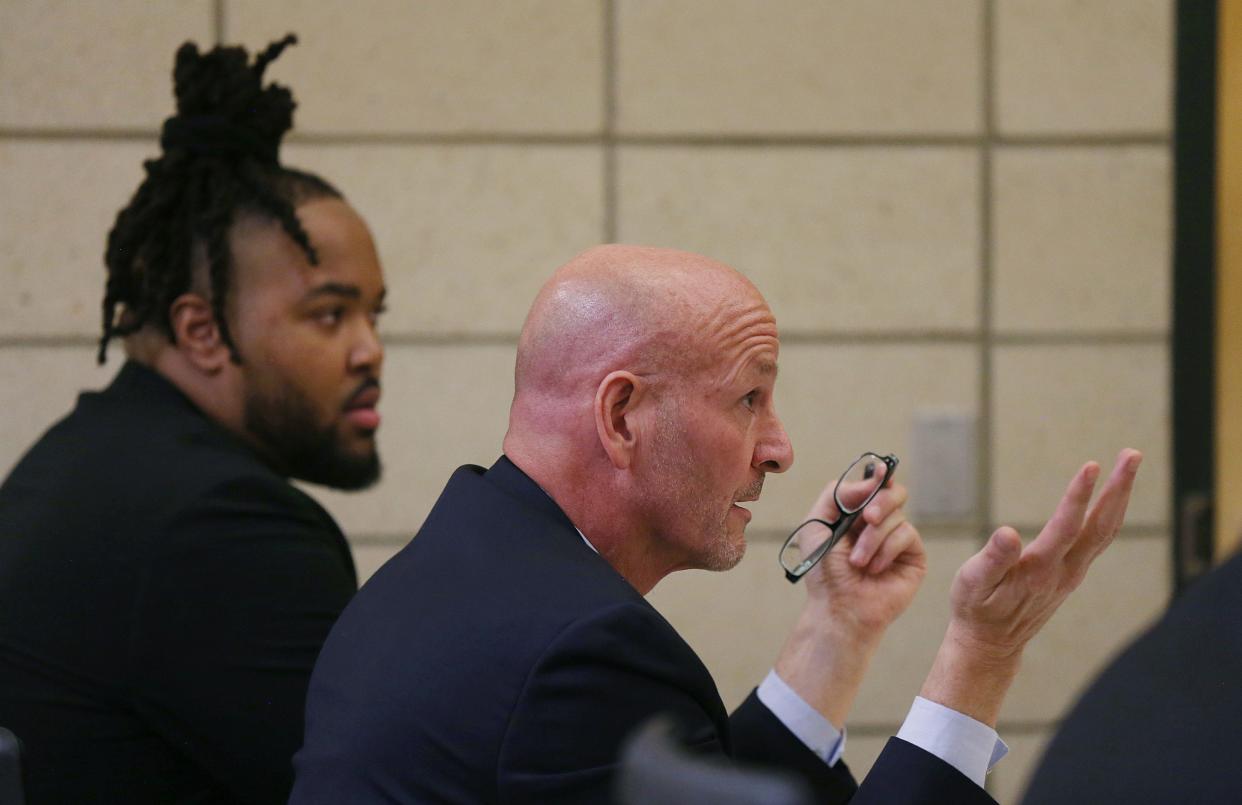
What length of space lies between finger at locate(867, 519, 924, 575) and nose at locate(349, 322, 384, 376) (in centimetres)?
82

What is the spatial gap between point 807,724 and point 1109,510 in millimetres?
557

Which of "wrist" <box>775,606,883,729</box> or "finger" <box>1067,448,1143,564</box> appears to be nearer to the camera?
"finger" <box>1067,448,1143,564</box>

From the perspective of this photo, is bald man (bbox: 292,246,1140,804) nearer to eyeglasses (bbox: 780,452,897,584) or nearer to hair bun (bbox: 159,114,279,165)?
eyeglasses (bbox: 780,452,897,584)

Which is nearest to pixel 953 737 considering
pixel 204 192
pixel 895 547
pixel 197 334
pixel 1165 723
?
pixel 895 547

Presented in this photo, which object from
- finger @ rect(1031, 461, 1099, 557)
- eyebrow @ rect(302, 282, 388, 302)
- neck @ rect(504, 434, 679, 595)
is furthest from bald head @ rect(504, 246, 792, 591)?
eyebrow @ rect(302, 282, 388, 302)

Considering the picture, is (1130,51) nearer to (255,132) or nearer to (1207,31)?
(1207,31)

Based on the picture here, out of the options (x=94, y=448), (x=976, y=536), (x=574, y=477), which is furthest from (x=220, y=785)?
(x=976, y=536)

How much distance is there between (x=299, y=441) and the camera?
7.11 ft

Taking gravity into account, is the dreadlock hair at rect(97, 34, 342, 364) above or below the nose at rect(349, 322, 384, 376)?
above

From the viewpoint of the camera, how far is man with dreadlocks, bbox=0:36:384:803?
5.67 feet

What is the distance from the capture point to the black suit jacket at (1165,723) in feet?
2.49

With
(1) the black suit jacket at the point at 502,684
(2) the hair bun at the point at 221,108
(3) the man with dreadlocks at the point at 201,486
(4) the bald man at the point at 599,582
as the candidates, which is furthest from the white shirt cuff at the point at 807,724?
(2) the hair bun at the point at 221,108

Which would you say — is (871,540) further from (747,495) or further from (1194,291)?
(1194,291)

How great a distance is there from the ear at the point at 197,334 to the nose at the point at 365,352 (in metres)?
0.19
